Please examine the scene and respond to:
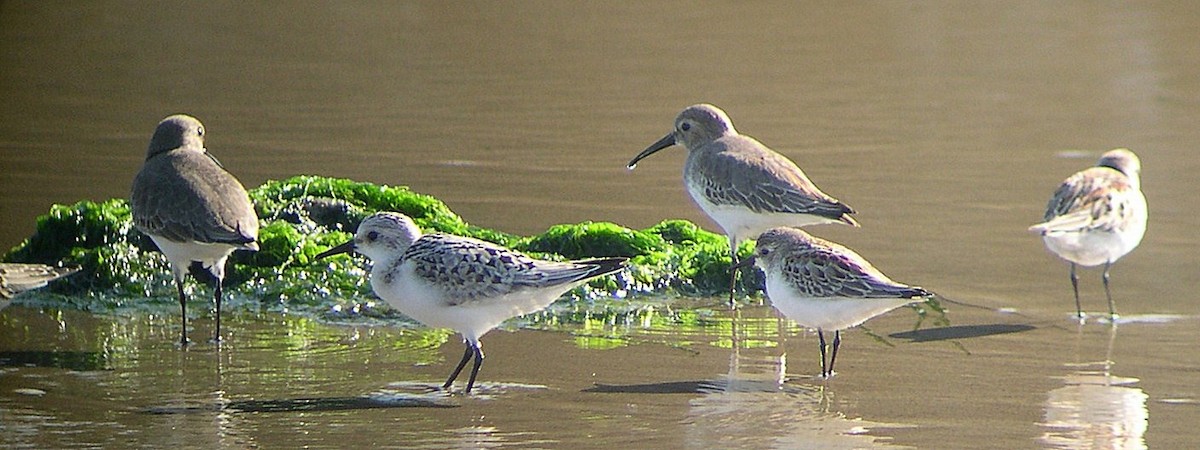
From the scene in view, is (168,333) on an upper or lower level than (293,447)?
upper

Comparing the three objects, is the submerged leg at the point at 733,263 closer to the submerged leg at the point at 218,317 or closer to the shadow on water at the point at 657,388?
the shadow on water at the point at 657,388

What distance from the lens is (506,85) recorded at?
1523cm

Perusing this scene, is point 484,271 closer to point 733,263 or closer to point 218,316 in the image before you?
point 218,316

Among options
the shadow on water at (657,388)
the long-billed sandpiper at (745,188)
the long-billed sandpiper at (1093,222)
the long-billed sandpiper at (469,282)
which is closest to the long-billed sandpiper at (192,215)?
the long-billed sandpiper at (469,282)

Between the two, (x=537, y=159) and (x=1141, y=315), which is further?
(x=537, y=159)

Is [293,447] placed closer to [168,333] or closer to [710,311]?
[168,333]

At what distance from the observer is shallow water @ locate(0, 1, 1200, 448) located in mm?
6555

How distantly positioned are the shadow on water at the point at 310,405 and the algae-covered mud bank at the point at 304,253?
1622 mm

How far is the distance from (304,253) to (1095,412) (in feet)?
13.2

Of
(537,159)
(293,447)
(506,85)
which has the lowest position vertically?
(293,447)

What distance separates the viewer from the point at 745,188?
29.5 ft

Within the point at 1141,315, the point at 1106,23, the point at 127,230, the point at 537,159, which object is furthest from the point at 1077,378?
the point at 1106,23

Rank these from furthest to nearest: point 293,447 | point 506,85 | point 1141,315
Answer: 1. point 506,85
2. point 1141,315
3. point 293,447

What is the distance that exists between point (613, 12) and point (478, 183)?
746cm
